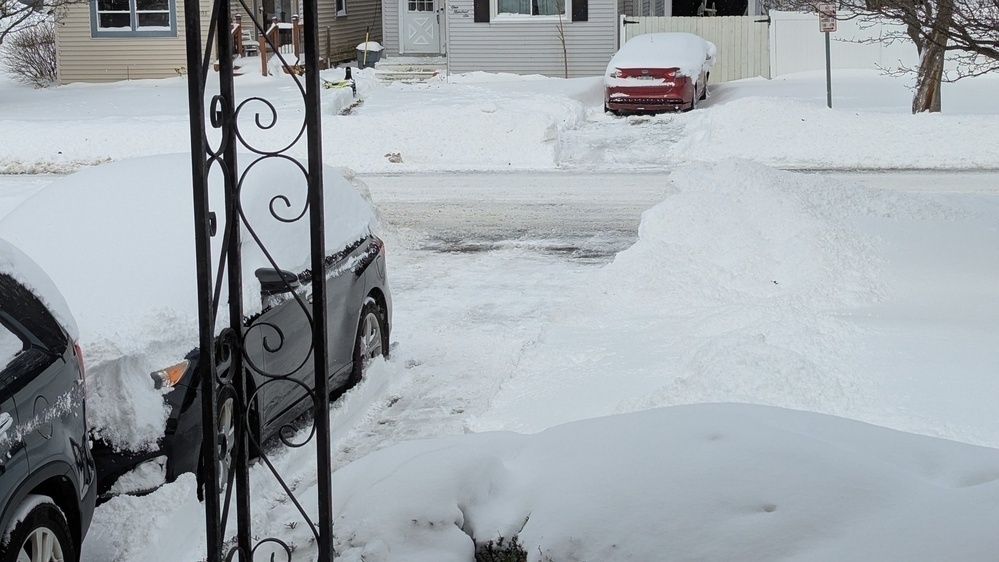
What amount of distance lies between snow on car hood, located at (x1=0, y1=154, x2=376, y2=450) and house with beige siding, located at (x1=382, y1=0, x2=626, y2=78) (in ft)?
69.5

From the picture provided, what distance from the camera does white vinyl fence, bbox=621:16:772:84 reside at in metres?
27.7

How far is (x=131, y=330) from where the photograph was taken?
18.0ft

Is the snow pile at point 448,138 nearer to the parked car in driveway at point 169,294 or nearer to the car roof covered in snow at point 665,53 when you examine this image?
the car roof covered in snow at point 665,53

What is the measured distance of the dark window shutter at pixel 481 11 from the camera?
28.0 meters

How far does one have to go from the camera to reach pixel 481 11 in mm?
28141

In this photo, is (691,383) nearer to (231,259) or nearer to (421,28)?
(231,259)

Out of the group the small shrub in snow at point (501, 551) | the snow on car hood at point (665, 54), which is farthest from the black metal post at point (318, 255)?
the snow on car hood at point (665, 54)

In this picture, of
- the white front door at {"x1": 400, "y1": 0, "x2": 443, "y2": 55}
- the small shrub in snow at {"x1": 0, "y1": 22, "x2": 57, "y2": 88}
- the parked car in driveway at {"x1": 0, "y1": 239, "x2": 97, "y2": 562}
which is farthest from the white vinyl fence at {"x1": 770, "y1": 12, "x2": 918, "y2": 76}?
the parked car in driveway at {"x1": 0, "y1": 239, "x2": 97, "y2": 562}

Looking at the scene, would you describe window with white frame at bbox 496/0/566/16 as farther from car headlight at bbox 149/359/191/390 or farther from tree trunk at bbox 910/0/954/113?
car headlight at bbox 149/359/191/390

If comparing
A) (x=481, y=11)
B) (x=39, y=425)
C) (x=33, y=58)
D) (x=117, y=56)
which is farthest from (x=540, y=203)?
(x=33, y=58)

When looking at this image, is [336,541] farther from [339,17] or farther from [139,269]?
[339,17]

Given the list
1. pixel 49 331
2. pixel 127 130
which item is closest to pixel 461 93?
pixel 127 130

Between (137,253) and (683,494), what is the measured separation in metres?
3.67

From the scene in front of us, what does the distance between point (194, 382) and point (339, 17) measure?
28909mm
